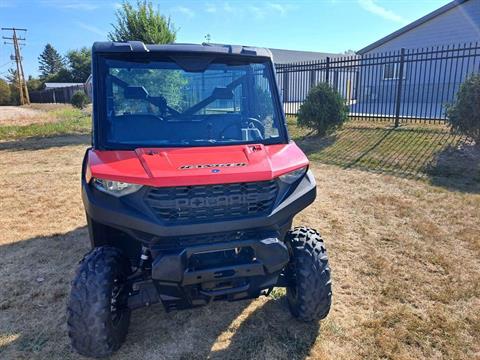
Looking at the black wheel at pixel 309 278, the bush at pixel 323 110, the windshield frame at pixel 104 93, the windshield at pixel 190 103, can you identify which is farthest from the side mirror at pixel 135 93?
the bush at pixel 323 110

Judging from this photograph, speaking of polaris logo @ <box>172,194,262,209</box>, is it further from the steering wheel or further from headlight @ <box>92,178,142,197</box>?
the steering wheel

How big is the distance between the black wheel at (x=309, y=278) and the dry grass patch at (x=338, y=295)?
0.23m

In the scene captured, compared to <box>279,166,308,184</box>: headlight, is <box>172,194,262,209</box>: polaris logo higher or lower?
lower

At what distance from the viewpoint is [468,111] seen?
7871 mm

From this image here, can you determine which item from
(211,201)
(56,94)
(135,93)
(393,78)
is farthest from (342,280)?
(56,94)

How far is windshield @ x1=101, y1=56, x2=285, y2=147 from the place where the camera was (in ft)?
9.46

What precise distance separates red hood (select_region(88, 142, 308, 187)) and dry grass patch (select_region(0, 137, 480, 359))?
53.3 inches

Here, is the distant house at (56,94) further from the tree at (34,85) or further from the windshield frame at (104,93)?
the windshield frame at (104,93)

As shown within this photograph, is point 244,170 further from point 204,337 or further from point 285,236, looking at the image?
point 204,337

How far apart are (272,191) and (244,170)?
27 centimetres

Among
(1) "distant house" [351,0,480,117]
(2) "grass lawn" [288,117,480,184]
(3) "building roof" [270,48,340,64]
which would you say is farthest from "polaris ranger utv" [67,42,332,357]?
(3) "building roof" [270,48,340,64]

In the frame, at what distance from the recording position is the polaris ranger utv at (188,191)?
235 cm

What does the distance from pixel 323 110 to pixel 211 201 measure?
338 inches

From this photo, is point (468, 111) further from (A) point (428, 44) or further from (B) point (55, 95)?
(B) point (55, 95)
